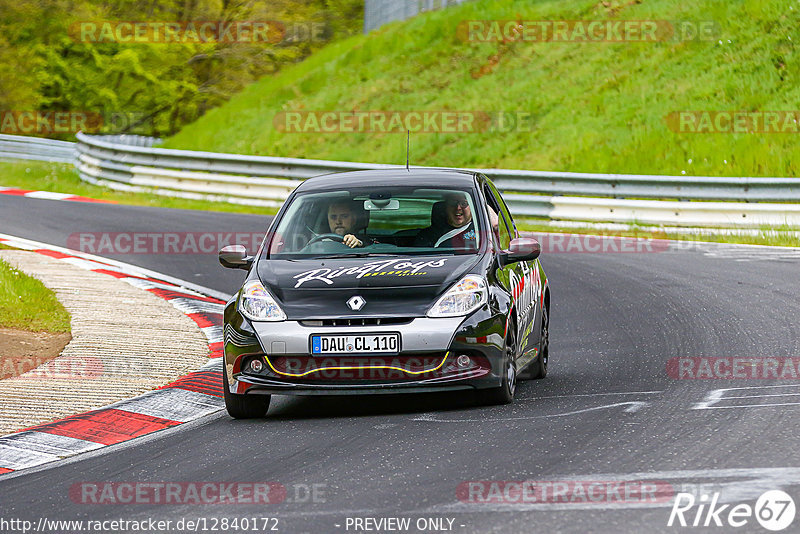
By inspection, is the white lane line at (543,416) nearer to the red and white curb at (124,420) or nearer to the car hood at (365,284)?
the car hood at (365,284)

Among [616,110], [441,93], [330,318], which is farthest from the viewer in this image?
[441,93]

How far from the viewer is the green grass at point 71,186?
24156mm

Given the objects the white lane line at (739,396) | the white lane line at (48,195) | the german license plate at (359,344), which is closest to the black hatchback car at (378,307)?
the german license plate at (359,344)

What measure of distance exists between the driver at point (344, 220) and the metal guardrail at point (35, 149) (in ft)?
82.2

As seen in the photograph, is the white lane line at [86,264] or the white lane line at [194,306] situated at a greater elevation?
the white lane line at [86,264]

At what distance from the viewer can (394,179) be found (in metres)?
8.79

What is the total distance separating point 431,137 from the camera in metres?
28.5

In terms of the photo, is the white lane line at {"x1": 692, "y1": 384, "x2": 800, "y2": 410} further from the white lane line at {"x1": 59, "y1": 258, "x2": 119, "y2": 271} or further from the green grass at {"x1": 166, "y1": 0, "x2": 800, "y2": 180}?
the green grass at {"x1": 166, "y1": 0, "x2": 800, "y2": 180}

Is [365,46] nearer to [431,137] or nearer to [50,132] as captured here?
[431,137]

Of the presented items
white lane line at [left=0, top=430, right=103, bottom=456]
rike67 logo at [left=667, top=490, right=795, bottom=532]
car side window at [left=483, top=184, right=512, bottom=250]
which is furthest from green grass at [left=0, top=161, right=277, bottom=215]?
rike67 logo at [left=667, top=490, right=795, bottom=532]

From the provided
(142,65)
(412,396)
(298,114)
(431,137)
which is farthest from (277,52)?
(412,396)

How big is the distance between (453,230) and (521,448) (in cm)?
240

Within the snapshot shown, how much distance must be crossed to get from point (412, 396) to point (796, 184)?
36.9 ft

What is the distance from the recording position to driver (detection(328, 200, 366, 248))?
838cm
